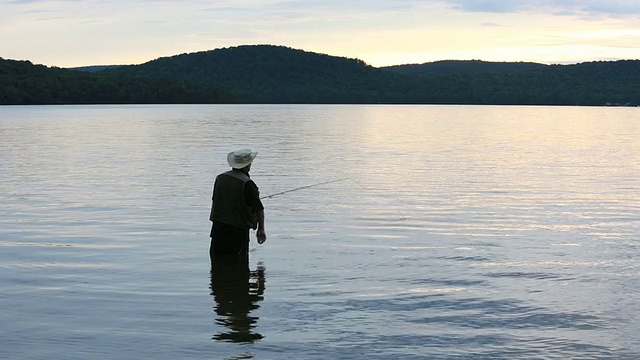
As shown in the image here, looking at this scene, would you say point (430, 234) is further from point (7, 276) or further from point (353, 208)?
point (7, 276)

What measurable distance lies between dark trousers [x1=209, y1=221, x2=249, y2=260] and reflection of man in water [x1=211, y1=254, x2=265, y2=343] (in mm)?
67

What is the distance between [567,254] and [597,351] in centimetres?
508

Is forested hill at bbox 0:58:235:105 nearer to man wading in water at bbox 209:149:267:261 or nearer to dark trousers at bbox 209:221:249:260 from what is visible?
dark trousers at bbox 209:221:249:260

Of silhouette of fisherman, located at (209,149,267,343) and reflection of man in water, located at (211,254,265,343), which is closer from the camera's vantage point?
reflection of man in water, located at (211,254,265,343)

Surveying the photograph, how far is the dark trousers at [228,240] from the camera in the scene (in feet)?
38.1

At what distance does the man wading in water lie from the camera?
11.2 m

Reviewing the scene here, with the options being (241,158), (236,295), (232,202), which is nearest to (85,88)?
(232,202)

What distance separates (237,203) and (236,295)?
142cm

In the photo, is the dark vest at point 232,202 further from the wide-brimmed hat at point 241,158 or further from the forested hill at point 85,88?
the forested hill at point 85,88

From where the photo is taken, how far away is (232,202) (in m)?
11.3

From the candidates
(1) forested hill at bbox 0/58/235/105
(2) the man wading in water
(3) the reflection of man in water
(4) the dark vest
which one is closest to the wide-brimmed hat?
(2) the man wading in water

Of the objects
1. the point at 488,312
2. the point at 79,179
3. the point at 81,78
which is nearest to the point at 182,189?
the point at 79,179

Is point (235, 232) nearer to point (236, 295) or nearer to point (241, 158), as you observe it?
point (241, 158)

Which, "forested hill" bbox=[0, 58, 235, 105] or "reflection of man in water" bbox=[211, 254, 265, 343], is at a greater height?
"forested hill" bbox=[0, 58, 235, 105]
